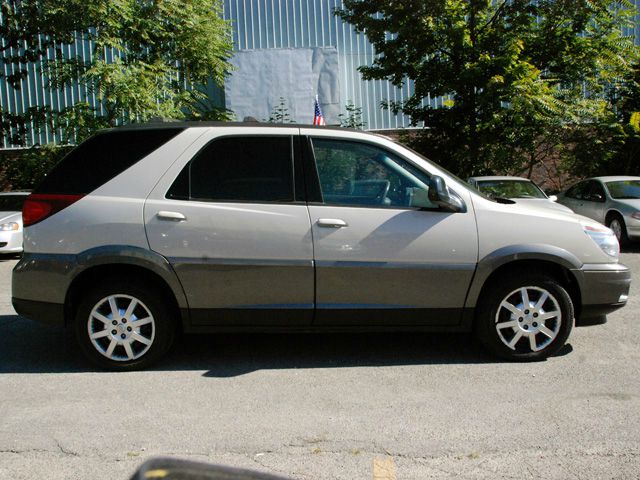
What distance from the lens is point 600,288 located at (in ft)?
17.3

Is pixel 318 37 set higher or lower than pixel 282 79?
higher

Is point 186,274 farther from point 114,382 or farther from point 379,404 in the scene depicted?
point 379,404

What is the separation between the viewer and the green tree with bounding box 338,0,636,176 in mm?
15102

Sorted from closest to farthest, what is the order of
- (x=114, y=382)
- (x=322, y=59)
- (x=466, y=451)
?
(x=466, y=451)
(x=114, y=382)
(x=322, y=59)

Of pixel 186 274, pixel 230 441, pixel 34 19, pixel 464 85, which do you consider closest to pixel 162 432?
pixel 230 441

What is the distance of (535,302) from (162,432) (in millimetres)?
3023

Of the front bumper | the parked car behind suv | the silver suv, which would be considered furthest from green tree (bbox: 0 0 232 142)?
the front bumper

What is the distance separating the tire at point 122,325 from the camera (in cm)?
510

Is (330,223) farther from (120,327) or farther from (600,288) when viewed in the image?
(600,288)

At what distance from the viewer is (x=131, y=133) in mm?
5312

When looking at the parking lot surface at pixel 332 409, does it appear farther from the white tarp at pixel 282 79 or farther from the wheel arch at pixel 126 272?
the white tarp at pixel 282 79

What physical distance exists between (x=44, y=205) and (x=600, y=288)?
4.43 m

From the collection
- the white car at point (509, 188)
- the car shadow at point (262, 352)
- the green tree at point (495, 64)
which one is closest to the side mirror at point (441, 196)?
the car shadow at point (262, 352)

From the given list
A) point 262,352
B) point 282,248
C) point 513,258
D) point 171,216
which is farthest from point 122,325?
point 513,258
